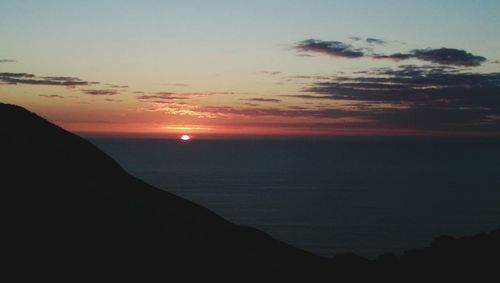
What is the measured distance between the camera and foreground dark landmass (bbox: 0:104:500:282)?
24.1 meters

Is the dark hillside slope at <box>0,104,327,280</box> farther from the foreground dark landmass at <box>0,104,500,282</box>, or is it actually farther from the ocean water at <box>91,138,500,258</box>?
the ocean water at <box>91,138,500,258</box>

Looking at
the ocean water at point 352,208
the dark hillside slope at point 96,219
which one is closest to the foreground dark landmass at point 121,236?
the dark hillside slope at point 96,219

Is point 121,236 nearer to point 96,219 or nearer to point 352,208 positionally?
point 96,219

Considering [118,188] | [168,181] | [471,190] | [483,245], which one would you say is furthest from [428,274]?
[168,181]

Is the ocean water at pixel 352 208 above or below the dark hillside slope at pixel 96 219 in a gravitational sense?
below

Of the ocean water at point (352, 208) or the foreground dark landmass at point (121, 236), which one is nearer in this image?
the foreground dark landmass at point (121, 236)

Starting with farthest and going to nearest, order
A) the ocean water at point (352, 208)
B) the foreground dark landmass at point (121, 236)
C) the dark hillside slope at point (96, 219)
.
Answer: the ocean water at point (352, 208)
the dark hillside slope at point (96, 219)
the foreground dark landmass at point (121, 236)

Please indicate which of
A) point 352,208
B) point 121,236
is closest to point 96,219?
point 121,236

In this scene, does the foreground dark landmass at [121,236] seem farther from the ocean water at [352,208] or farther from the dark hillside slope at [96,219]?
the ocean water at [352,208]

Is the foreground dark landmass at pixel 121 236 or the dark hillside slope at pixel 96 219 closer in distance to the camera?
the foreground dark landmass at pixel 121 236

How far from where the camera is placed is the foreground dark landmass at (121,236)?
24109 millimetres

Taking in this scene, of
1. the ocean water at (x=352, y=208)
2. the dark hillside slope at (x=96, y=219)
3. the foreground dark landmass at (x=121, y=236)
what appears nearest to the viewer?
the foreground dark landmass at (x=121, y=236)

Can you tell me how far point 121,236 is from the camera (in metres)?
27.0

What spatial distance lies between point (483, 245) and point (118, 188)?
2254 cm
